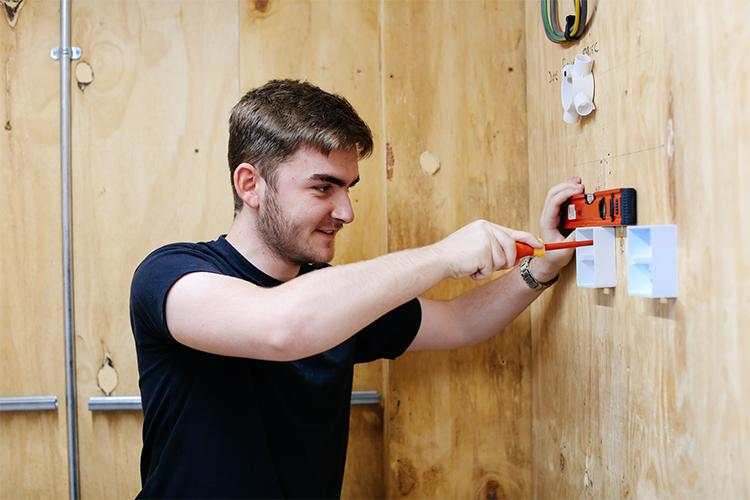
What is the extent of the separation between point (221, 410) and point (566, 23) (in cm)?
105

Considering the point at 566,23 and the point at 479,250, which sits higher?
the point at 566,23

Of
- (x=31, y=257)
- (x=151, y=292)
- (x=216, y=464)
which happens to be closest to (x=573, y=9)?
(x=151, y=292)

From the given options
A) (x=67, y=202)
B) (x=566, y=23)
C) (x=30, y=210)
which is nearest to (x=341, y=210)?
(x=566, y=23)

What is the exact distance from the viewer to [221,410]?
990 mm

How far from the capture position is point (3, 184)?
1.38 m

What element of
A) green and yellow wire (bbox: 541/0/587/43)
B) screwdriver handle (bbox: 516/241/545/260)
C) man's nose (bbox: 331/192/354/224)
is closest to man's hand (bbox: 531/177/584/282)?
screwdriver handle (bbox: 516/241/545/260)

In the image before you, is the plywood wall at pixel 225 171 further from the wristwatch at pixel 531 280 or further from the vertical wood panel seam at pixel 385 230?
the wristwatch at pixel 531 280

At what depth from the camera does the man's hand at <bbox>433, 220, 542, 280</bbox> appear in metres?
0.92

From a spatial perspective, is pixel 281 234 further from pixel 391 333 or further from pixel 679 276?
pixel 679 276

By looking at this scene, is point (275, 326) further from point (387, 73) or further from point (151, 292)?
point (387, 73)

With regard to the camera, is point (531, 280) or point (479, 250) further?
point (531, 280)

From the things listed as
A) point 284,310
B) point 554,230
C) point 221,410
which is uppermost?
A: point 554,230

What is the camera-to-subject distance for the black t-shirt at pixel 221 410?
0.96 metres

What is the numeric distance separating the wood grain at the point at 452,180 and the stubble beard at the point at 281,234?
292mm
